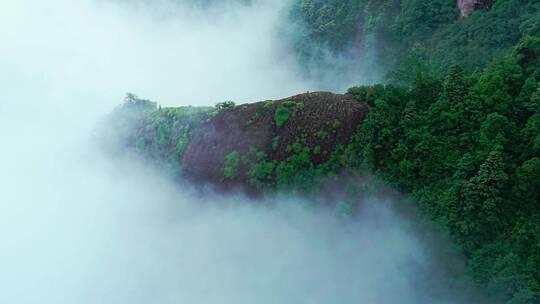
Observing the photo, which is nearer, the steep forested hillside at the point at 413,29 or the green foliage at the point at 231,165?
the green foliage at the point at 231,165

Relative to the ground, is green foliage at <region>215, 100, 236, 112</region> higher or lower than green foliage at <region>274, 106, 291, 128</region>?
higher

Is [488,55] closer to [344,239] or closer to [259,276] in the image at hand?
[344,239]

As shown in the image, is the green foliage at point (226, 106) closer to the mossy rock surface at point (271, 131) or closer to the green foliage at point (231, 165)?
the mossy rock surface at point (271, 131)

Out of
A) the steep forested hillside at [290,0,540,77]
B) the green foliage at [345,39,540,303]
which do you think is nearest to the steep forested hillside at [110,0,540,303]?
the green foliage at [345,39,540,303]

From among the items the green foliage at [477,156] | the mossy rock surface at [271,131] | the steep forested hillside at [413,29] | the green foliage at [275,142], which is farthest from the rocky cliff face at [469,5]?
the green foliage at [275,142]

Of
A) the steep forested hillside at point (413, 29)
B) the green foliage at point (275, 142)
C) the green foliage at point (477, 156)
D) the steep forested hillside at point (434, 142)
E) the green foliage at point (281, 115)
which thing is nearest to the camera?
the green foliage at point (477, 156)

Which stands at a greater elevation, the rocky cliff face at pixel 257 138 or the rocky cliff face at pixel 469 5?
the rocky cliff face at pixel 469 5

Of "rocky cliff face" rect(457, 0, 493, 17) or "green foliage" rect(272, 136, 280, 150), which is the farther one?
"rocky cliff face" rect(457, 0, 493, 17)

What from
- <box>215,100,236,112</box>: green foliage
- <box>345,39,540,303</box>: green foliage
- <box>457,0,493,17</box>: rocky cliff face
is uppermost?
<box>457,0,493,17</box>: rocky cliff face

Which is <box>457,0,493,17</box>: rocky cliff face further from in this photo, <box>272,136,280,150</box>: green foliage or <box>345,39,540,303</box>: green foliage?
<box>272,136,280,150</box>: green foliage
